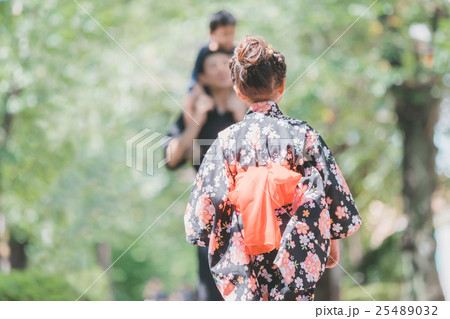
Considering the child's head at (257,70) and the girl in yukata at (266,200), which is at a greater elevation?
the child's head at (257,70)

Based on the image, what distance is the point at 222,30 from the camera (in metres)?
2.83

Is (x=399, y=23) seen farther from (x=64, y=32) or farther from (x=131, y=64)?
(x=64, y=32)

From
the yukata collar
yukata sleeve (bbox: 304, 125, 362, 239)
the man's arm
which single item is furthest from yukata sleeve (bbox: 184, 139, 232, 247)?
the man's arm

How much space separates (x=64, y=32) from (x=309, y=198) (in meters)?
4.60

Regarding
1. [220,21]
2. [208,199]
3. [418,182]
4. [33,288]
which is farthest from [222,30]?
[418,182]

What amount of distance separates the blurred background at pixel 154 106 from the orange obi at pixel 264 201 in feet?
9.88

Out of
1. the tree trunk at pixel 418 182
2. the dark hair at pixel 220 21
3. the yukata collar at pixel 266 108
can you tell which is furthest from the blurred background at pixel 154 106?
the yukata collar at pixel 266 108

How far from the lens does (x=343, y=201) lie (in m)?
1.81

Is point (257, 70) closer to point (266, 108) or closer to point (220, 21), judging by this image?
point (266, 108)

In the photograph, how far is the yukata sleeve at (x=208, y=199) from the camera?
71.9 inches

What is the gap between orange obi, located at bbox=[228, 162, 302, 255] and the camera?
173cm

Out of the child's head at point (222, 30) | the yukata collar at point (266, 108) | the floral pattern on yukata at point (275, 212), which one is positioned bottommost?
the floral pattern on yukata at point (275, 212)

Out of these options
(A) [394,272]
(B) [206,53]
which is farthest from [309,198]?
(A) [394,272]

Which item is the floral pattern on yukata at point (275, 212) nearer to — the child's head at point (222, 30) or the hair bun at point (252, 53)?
the hair bun at point (252, 53)
